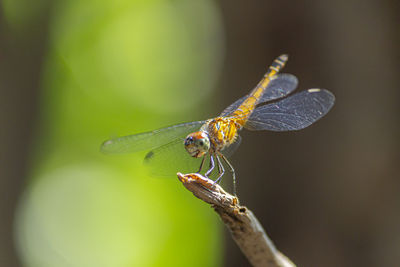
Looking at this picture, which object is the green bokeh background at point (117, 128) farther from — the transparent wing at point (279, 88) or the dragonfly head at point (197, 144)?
the dragonfly head at point (197, 144)

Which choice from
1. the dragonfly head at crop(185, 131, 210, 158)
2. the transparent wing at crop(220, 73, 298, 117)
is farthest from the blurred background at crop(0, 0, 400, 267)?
the dragonfly head at crop(185, 131, 210, 158)

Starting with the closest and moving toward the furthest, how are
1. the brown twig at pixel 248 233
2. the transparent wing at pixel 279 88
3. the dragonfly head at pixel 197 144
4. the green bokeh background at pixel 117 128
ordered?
the brown twig at pixel 248 233
the dragonfly head at pixel 197 144
the transparent wing at pixel 279 88
the green bokeh background at pixel 117 128

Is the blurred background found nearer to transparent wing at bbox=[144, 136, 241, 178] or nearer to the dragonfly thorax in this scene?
the dragonfly thorax

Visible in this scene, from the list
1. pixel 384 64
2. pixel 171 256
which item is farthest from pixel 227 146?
pixel 171 256

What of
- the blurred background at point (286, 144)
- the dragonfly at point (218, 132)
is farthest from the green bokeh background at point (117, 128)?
the dragonfly at point (218, 132)

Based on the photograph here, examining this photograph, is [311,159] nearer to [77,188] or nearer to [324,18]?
[324,18]
